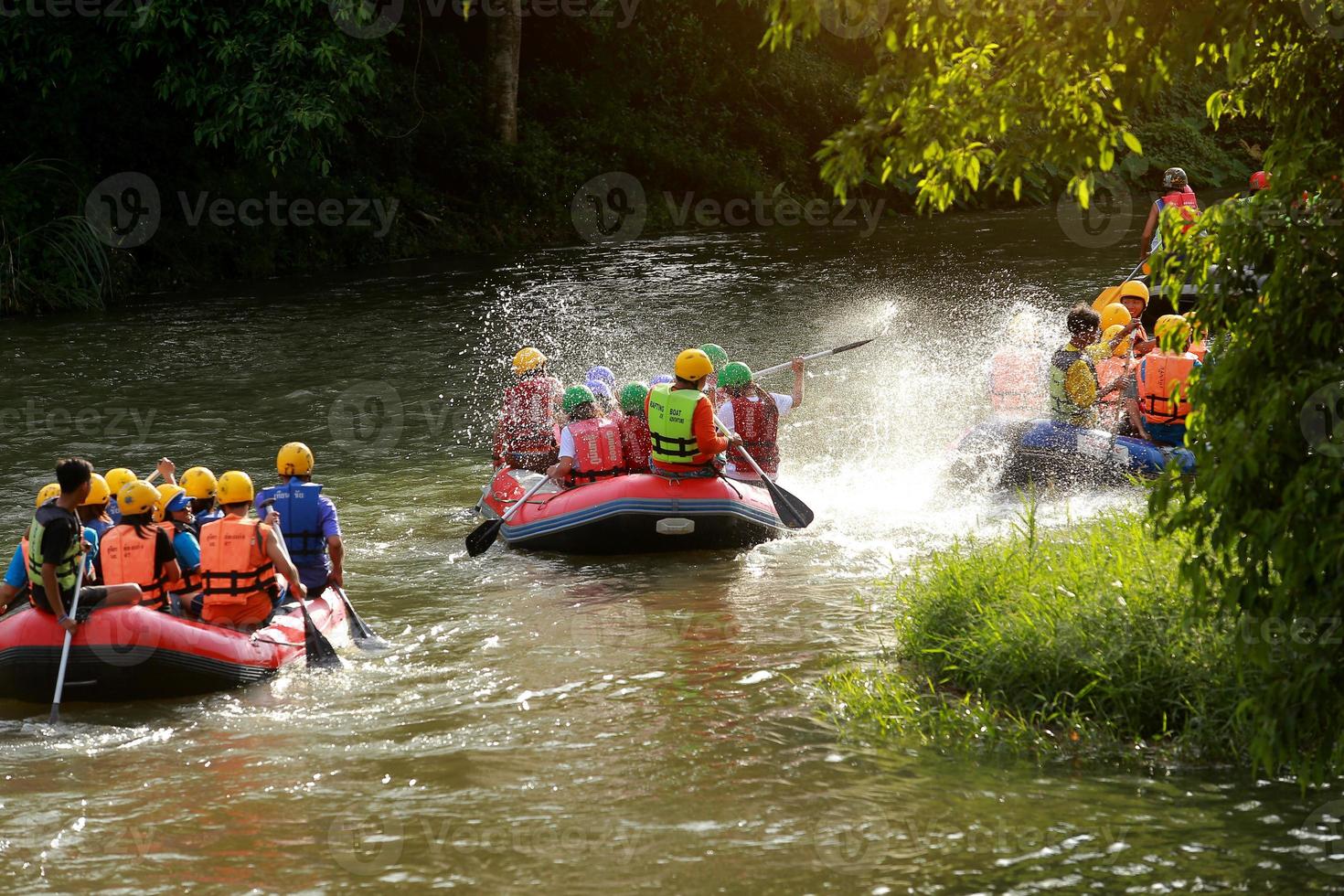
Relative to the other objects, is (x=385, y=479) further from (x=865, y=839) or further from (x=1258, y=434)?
(x=1258, y=434)

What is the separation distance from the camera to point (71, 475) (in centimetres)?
843

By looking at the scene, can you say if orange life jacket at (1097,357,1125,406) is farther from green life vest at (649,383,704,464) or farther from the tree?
the tree

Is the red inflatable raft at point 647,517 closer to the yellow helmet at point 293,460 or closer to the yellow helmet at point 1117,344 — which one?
the yellow helmet at point 293,460

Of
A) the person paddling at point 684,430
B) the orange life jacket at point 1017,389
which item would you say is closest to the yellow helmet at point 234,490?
the person paddling at point 684,430

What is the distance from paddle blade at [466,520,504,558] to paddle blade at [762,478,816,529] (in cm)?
212

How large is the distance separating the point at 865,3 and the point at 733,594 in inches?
222

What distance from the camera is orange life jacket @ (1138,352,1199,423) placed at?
1198cm

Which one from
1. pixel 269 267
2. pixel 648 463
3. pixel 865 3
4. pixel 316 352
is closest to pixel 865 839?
pixel 865 3

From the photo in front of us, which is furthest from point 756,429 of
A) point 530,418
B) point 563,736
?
point 563,736

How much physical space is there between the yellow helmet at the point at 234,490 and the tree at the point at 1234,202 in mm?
4425

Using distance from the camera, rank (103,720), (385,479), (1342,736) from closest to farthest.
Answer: (1342,736), (103,720), (385,479)

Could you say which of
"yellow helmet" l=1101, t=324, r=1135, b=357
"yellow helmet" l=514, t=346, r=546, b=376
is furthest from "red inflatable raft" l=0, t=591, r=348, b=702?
"yellow helmet" l=1101, t=324, r=1135, b=357

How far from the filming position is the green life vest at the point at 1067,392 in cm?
1257

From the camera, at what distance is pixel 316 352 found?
2091cm
